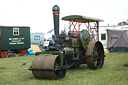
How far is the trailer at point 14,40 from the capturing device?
16844mm

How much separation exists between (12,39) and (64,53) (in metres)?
10.3

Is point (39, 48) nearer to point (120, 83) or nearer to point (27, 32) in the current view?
point (27, 32)

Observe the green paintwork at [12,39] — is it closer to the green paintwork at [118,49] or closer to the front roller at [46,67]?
the green paintwork at [118,49]

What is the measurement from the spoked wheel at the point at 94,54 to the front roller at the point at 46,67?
196 cm

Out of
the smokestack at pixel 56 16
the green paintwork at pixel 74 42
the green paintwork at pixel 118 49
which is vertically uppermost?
the smokestack at pixel 56 16

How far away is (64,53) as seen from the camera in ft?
25.6

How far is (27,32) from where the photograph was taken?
18344 millimetres

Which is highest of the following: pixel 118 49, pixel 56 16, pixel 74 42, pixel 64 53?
pixel 56 16

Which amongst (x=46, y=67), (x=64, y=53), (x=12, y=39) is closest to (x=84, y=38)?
(x=64, y=53)

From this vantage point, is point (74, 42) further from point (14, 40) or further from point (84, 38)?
point (14, 40)

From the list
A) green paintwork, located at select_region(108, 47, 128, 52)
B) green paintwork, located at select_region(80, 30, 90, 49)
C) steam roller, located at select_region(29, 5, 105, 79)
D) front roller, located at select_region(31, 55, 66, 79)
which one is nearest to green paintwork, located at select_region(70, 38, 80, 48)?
steam roller, located at select_region(29, 5, 105, 79)

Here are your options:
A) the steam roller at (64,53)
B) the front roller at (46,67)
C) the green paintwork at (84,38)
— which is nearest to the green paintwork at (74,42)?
the steam roller at (64,53)

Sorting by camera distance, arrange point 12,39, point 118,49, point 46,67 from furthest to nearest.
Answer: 1. point 118,49
2. point 12,39
3. point 46,67

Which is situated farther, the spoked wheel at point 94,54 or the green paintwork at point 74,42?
the spoked wheel at point 94,54
